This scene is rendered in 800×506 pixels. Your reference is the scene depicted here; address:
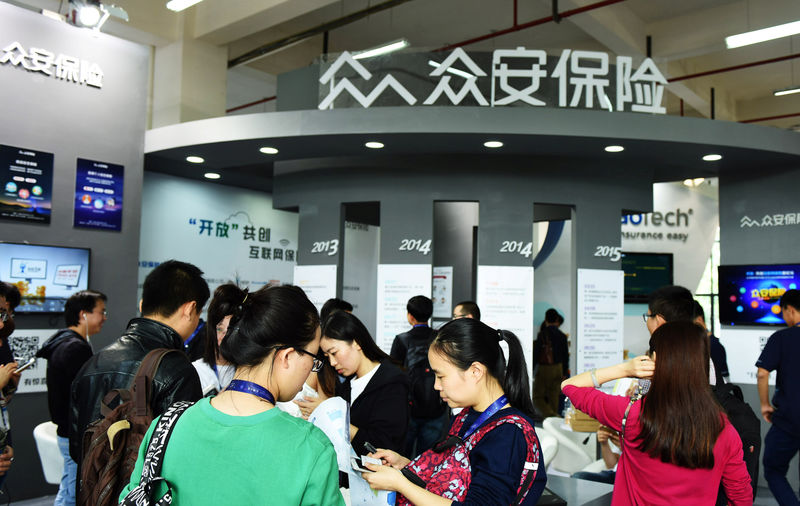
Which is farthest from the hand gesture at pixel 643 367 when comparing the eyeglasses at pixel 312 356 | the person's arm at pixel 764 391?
the person's arm at pixel 764 391

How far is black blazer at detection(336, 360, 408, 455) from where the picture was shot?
2.75 metres

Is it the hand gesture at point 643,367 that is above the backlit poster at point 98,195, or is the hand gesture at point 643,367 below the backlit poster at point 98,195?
below

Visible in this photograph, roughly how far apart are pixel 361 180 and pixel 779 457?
4437 mm

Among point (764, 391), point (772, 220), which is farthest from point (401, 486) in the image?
point (772, 220)

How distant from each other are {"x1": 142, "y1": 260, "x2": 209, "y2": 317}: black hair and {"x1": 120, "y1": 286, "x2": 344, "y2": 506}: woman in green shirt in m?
0.86

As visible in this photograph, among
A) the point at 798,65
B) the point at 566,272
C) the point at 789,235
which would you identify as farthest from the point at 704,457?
the point at 798,65

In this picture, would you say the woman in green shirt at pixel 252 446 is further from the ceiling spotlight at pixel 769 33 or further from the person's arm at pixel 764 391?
the ceiling spotlight at pixel 769 33

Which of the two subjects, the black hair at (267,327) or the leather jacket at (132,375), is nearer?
the black hair at (267,327)

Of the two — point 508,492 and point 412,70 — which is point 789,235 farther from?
point 508,492

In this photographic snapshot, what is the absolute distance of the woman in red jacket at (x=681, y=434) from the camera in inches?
80.9

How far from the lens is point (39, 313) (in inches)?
204

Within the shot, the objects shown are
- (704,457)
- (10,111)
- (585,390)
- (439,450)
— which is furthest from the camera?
(10,111)

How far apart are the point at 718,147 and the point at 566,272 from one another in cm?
511

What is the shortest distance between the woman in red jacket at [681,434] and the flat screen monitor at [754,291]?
4.68m
